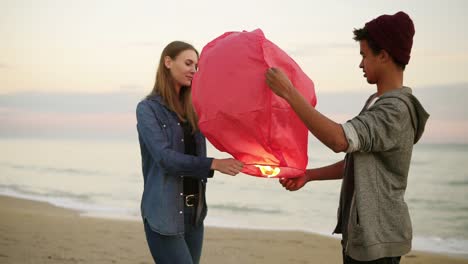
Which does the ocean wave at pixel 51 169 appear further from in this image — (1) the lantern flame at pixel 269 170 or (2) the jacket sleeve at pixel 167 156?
(1) the lantern flame at pixel 269 170

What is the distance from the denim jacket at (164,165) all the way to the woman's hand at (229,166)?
0.47ft

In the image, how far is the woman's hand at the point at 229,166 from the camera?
3098mm

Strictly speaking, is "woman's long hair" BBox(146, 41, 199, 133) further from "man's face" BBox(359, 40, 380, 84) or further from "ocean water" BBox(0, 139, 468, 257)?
"ocean water" BBox(0, 139, 468, 257)

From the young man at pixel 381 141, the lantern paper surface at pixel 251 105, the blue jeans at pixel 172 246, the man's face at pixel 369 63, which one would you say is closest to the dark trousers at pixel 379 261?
the young man at pixel 381 141

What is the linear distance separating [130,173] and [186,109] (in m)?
21.3

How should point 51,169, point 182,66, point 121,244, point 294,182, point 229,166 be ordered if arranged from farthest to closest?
point 51,169 → point 121,244 → point 182,66 → point 294,182 → point 229,166

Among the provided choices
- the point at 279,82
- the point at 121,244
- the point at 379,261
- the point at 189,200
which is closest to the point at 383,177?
the point at 379,261

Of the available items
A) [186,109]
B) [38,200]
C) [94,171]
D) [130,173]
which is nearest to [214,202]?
[38,200]

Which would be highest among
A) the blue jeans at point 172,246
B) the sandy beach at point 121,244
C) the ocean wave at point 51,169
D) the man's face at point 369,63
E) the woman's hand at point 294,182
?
the man's face at point 369,63

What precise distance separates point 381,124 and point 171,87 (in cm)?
151

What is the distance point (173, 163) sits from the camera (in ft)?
11.1

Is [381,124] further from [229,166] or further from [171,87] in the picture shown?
[171,87]

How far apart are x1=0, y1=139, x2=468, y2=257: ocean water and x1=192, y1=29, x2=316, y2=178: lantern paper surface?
8.36 meters

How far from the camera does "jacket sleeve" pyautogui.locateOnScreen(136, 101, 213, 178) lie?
133 inches
